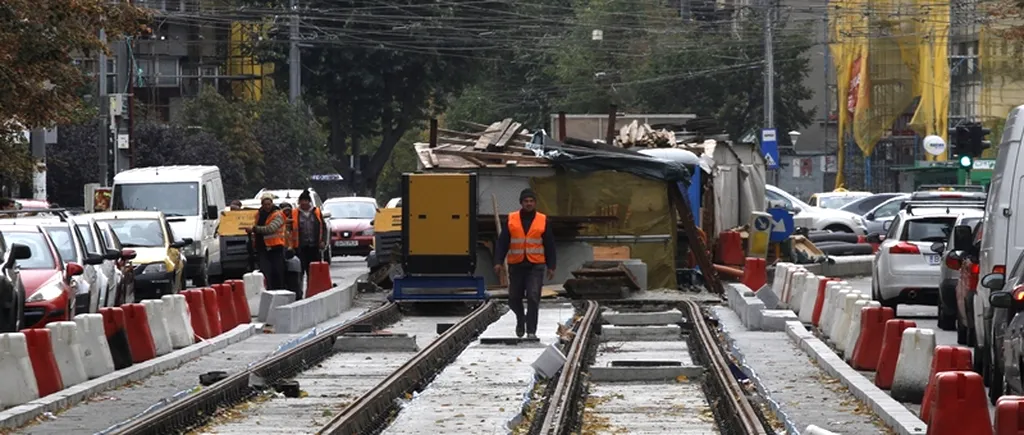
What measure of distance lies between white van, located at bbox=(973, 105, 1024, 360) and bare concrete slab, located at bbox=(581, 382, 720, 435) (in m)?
2.60

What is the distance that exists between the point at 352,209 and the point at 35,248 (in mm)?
29074

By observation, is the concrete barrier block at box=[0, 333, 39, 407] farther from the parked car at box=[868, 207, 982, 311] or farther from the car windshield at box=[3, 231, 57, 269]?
the parked car at box=[868, 207, 982, 311]

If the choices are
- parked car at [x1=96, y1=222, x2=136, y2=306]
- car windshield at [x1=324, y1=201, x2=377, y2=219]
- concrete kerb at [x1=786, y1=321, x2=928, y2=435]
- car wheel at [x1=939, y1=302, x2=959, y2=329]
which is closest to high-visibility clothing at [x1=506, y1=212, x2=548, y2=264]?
concrete kerb at [x1=786, y1=321, x2=928, y2=435]

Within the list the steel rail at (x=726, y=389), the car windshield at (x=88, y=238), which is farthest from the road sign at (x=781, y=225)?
the car windshield at (x=88, y=238)

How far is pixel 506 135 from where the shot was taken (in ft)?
112

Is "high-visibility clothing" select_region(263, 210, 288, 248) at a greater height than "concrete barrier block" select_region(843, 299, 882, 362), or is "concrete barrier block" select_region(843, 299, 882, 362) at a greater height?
"high-visibility clothing" select_region(263, 210, 288, 248)

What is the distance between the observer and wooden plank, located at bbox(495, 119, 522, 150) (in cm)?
3344

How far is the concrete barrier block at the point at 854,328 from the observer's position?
19.2 m

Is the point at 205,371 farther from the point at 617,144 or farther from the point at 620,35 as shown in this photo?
the point at 620,35

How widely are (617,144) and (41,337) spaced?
21.6 m

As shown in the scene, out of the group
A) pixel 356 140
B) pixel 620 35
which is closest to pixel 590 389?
pixel 356 140

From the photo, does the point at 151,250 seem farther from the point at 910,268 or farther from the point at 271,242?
the point at 910,268

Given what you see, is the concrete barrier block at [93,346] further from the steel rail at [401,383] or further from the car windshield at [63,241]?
the car windshield at [63,241]

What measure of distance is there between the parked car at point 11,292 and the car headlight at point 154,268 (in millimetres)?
10181
